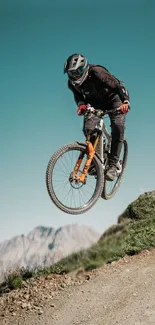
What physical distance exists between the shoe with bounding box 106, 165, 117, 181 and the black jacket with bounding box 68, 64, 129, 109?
1656mm

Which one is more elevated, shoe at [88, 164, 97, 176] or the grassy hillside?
shoe at [88, 164, 97, 176]

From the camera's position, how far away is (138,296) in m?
10.0

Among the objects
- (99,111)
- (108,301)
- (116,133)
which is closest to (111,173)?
(116,133)

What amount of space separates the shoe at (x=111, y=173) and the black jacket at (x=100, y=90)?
166cm

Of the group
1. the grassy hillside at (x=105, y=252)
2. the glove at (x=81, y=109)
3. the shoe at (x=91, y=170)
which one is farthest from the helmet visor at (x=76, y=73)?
the grassy hillside at (x=105, y=252)

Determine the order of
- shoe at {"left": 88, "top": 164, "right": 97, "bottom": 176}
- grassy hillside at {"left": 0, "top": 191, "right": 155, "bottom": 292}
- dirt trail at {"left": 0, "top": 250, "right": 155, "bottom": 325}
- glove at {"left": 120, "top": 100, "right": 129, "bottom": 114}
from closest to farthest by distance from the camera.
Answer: dirt trail at {"left": 0, "top": 250, "right": 155, "bottom": 325} → glove at {"left": 120, "top": 100, "right": 129, "bottom": 114} → shoe at {"left": 88, "top": 164, "right": 97, "bottom": 176} → grassy hillside at {"left": 0, "top": 191, "right": 155, "bottom": 292}

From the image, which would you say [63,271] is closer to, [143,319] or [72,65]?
[143,319]

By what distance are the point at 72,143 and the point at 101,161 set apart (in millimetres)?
1038

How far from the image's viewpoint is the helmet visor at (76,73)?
34.6ft

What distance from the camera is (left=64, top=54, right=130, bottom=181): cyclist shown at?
1062 centimetres

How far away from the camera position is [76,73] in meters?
10.6

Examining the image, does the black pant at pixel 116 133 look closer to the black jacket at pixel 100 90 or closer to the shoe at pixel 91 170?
the black jacket at pixel 100 90

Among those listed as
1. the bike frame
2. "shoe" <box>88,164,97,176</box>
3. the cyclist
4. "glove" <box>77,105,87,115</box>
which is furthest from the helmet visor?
"shoe" <box>88,164,97,176</box>

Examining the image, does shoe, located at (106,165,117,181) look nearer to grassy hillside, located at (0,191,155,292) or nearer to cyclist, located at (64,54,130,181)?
cyclist, located at (64,54,130,181)
